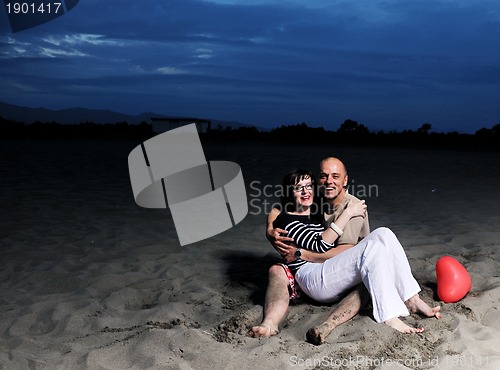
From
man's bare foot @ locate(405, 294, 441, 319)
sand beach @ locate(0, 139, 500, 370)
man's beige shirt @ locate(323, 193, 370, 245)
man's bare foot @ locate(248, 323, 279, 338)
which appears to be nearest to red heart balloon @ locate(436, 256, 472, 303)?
sand beach @ locate(0, 139, 500, 370)

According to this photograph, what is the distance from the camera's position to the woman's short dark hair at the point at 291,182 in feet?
12.0

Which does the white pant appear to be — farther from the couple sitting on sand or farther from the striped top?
the striped top

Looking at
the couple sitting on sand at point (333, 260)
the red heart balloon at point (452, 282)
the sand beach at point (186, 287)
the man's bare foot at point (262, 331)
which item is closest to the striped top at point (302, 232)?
the couple sitting on sand at point (333, 260)

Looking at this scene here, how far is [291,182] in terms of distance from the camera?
12.0 ft

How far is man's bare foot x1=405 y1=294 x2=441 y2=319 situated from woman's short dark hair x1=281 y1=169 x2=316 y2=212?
995 millimetres

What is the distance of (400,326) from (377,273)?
340mm

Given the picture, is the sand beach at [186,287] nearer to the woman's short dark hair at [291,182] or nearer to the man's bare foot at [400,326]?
the man's bare foot at [400,326]

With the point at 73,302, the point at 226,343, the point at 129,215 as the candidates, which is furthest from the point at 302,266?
the point at 129,215

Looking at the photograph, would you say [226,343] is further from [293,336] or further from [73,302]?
[73,302]

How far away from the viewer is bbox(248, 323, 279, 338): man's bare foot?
3.26 metres

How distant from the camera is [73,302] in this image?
161 inches

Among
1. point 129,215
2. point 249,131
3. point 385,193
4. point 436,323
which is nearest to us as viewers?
point 436,323

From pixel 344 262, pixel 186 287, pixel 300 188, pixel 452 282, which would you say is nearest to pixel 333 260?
pixel 344 262

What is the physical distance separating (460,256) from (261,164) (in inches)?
339
